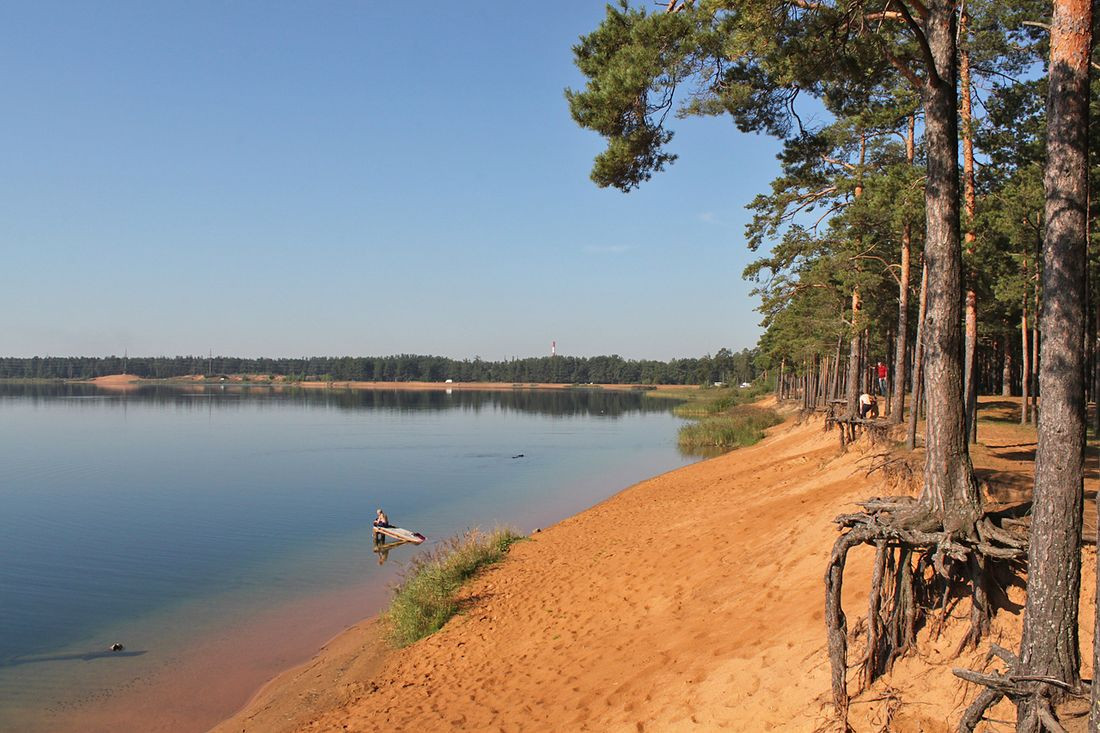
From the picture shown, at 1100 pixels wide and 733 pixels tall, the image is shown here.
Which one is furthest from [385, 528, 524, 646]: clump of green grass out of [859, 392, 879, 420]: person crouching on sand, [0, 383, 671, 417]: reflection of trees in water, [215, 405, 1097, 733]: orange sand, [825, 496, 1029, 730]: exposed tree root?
[0, 383, 671, 417]: reflection of trees in water

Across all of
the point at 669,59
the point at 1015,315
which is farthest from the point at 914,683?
the point at 1015,315

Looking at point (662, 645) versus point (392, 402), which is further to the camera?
point (392, 402)

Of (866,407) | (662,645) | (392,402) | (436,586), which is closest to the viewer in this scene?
(662,645)

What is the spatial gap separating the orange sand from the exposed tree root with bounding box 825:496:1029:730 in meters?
0.17

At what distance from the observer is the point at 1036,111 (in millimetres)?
14438

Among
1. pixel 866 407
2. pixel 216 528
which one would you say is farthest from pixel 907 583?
pixel 216 528

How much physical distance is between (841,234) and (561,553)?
1181cm

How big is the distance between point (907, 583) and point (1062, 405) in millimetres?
2227

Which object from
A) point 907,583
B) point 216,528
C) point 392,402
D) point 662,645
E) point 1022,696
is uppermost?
point 907,583

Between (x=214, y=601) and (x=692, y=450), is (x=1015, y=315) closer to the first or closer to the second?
(x=692, y=450)

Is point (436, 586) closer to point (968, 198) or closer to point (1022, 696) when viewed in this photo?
point (1022, 696)

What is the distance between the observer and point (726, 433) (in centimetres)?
4453

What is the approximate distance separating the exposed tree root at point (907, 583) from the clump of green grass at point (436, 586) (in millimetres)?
7844

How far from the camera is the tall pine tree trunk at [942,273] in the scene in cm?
712
